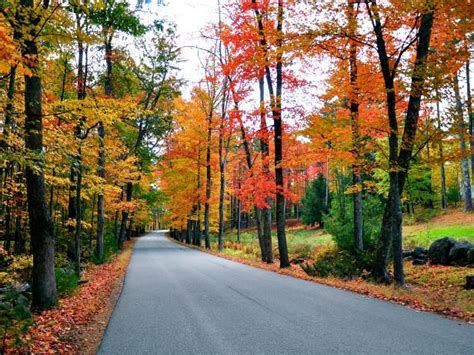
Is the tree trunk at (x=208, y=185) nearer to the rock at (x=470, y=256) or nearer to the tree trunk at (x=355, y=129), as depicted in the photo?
the tree trunk at (x=355, y=129)

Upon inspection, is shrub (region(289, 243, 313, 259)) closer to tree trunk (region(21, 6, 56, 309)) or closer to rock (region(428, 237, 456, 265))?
rock (region(428, 237, 456, 265))

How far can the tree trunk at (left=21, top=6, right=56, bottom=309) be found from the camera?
839cm

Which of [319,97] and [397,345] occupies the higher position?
[319,97]

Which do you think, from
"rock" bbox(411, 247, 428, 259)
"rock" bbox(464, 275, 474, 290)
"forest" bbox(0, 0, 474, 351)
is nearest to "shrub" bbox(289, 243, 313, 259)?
"forest" bbox(0, 0, 474, 351)

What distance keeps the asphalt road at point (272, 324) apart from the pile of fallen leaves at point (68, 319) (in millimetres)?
556

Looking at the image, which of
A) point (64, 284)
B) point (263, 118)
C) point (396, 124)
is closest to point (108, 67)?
point (263, 118)

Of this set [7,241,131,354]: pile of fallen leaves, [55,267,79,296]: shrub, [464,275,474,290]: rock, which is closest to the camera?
[7,241,131,354]: pile of fallen leaves

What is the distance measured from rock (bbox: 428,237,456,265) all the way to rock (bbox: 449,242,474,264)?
22 cm

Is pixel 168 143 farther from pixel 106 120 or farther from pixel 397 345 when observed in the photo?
pixel 397 345

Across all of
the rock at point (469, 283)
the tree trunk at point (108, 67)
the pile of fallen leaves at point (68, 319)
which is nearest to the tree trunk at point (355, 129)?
the rock at point (469, 283)

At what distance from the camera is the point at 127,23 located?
8.48 meters

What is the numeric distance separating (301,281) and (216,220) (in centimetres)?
2886

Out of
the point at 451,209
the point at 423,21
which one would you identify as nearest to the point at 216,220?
the point at 451,209

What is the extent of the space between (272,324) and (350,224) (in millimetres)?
11015
